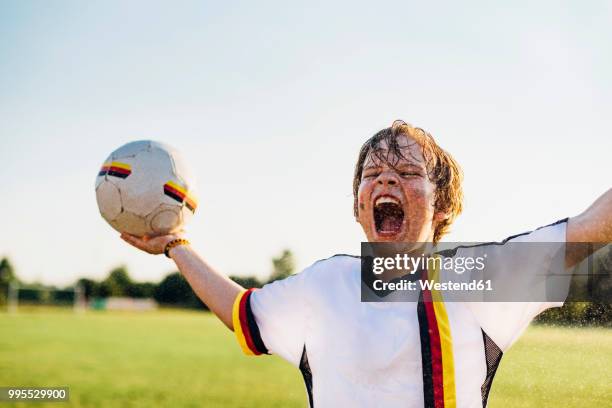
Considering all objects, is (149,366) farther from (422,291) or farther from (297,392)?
(422,291)

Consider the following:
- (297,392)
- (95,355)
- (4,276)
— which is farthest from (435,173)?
(4,276)

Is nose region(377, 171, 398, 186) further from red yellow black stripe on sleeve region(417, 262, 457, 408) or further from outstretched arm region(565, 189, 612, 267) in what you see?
outstretched arm region(565, 189, 612, 267)

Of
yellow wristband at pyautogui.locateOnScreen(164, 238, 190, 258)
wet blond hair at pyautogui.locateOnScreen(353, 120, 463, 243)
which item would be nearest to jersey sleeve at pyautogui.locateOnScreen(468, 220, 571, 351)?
wet blond hair at pyautogui.locateOnScreen(353, 120, 463, 243)

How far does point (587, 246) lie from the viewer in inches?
90.6

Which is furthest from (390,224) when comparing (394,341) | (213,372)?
(213,372)

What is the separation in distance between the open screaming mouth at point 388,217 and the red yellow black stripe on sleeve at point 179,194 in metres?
0.94

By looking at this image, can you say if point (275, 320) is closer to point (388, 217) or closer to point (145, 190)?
point (388, 217)

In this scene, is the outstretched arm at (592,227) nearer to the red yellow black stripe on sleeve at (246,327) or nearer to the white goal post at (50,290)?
A: the red yellow black stripe on sleeve at (246,327)

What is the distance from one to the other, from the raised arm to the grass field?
54.2 inches

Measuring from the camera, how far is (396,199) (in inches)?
105

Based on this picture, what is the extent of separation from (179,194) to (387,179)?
3.41 ft

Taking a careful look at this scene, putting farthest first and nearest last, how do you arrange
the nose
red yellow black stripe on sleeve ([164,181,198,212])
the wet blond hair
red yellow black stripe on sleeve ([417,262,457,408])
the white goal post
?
the white goal post
red yellow black stripe on sleeve ([164,181,198,212])
the wet blond hair
the nose
red yellow black stripe on sleeve ([417,262,457,408])

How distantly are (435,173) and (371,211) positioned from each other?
0.41 metres

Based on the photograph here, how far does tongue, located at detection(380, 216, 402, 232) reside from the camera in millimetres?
2704
